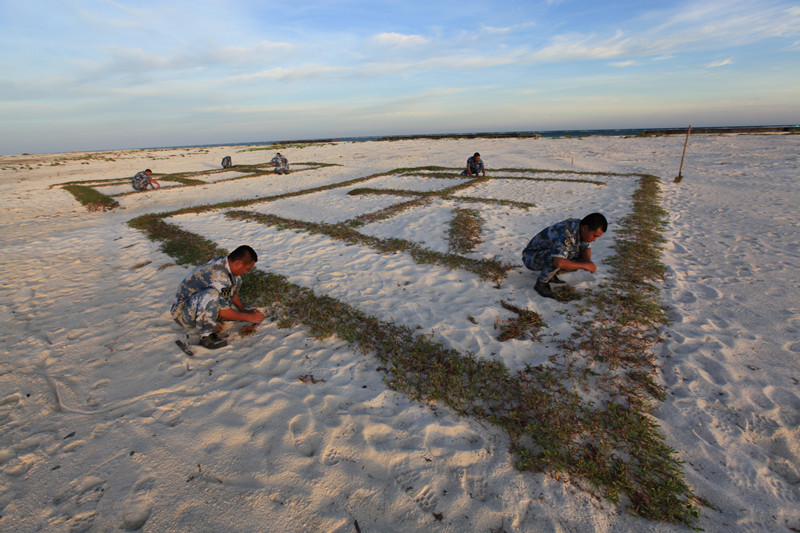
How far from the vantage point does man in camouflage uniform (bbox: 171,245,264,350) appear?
361 cm

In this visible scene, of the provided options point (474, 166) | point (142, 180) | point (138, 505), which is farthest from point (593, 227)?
point (142, 180)

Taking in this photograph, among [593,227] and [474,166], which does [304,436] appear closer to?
[593,227]

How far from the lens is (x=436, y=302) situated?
445 centimetres

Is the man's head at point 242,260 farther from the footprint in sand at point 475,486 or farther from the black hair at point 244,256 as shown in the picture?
the footprint in sand at point 475,486

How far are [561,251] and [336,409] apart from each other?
140 inches

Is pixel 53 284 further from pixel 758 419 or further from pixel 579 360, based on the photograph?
pixel 758 419

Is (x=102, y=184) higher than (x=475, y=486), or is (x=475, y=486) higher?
(x=102, y=184)

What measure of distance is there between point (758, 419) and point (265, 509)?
377cm

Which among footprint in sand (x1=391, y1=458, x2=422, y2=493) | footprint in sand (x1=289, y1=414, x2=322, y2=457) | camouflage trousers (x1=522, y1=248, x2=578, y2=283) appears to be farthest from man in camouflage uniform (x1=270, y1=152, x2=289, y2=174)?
footprint in sand (x1=391, y1=458, x2=422, y2=493)

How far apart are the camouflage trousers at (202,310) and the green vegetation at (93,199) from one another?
11.9m

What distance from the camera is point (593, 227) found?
4215 millimetres

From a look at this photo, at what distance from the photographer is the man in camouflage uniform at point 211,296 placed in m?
3.61

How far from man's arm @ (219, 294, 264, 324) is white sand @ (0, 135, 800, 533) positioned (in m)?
0.25

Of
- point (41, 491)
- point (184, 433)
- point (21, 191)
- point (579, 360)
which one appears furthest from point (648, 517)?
point (21, 191)
